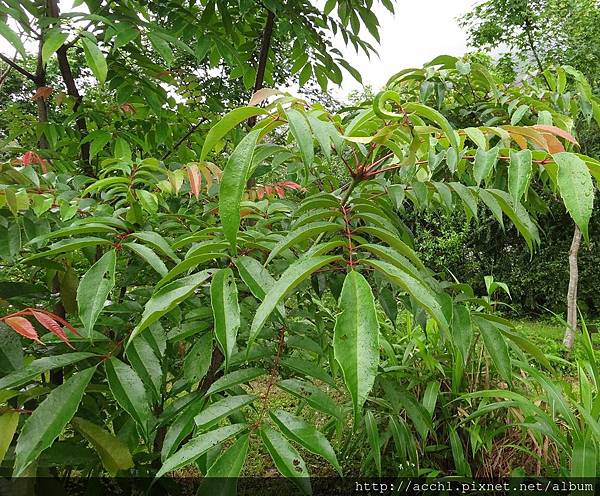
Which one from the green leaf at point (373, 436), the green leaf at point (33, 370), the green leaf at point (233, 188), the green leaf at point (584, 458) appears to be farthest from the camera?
the green leaf at point (373, 436)

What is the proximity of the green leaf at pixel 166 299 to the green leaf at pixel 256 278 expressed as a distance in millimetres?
62

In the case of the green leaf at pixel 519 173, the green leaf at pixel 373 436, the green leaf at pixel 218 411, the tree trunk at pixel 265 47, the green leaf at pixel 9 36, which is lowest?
the green leaf at pixel 373 436

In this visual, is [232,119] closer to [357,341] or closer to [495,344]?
[357,341]

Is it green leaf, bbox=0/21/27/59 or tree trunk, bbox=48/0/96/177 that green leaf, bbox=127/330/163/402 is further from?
tree trunk, bbox=48/0/96/177

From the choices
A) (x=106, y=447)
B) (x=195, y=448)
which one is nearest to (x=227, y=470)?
(x=195, y=448)

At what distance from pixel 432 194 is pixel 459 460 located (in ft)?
4.10

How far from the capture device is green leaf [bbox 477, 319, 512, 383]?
853 millimetres

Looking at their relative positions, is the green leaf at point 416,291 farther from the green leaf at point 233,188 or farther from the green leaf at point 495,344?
the green leaf at point 495,344

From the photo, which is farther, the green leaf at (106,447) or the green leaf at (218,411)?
the green leaf at (106,447)

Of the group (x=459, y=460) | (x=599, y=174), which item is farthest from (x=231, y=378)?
(x=459, y=460)

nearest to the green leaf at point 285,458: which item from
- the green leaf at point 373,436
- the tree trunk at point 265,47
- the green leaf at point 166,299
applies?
the green leaf at point 166,299

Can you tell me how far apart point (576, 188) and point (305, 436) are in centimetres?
50

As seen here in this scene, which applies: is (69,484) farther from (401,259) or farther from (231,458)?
(401,259)

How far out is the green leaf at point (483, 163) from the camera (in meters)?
0.69
